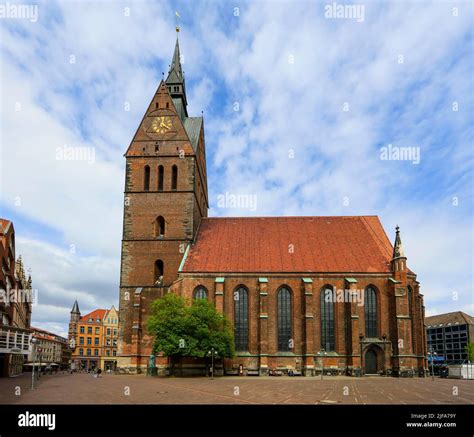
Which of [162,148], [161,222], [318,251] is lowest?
[318,251]

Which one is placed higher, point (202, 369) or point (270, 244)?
point (270, 244)

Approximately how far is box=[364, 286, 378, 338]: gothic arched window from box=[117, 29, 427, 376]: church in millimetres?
100

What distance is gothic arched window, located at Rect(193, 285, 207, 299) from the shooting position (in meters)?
48.2

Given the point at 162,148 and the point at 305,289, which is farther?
the point at 162,148

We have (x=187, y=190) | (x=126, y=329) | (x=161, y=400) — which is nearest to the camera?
(x=161, y=400)

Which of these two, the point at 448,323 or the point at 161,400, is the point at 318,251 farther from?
the point at 448,323

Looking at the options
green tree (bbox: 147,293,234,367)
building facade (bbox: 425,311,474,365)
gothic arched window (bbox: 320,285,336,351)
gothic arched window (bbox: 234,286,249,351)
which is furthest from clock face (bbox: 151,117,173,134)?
building facade (bbox: 425,311,474,365)

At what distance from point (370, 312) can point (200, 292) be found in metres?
17.3

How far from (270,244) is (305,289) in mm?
7183

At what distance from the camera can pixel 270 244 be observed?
171 feet

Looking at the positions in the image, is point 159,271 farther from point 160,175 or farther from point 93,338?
point 93,338

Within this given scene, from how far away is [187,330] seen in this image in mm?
41469
